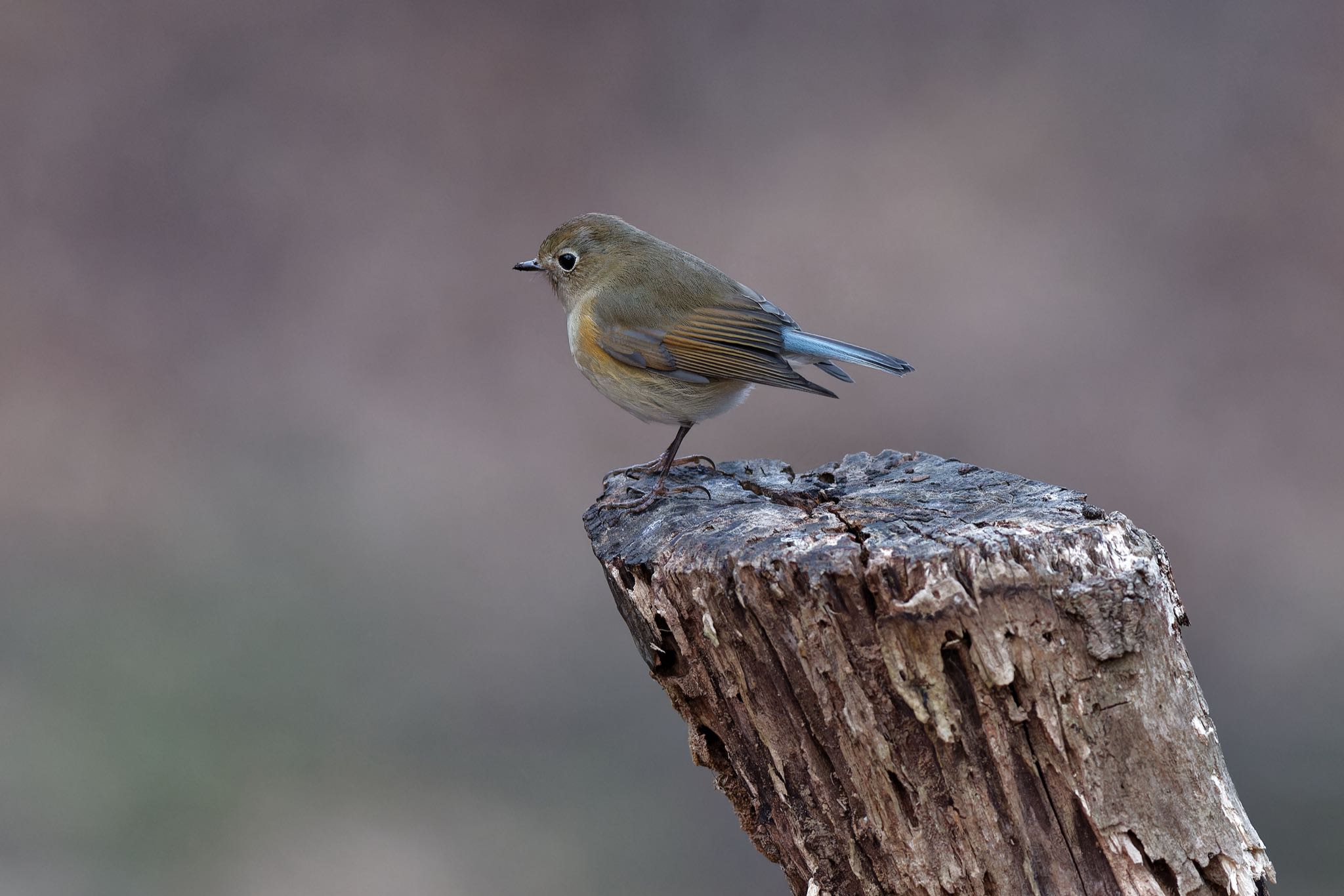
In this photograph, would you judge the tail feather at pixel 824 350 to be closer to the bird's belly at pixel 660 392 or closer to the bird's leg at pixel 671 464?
the bird's belly at pixel 660 392

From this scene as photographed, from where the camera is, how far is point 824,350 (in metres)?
3.16

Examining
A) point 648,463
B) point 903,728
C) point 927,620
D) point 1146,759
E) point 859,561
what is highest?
point 648,463

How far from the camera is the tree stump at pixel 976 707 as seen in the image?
1834 mm

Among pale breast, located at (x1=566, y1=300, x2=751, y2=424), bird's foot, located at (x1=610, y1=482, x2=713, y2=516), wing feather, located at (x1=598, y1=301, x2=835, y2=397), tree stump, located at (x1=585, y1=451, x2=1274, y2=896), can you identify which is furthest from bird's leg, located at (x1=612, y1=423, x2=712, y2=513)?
tree stump, located at (x1=585, y1=451, x2=1274, y2=896)

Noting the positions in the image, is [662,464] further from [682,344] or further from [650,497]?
[650,497]

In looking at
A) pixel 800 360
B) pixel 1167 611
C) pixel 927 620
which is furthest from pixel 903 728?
pixel 800 360

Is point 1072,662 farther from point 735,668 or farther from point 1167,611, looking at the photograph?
point 735,668

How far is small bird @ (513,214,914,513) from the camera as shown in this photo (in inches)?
124

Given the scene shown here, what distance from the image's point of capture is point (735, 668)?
79.7 inches

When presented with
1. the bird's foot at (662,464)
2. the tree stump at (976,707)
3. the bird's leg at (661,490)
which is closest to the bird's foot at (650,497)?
the bird's leg at (661,490)

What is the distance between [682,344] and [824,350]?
38cm

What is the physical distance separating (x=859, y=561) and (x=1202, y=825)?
677mm

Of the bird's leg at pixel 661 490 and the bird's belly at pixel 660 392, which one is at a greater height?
the bird's belly at pixel 660 392

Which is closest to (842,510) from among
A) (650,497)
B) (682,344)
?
(650,497)
